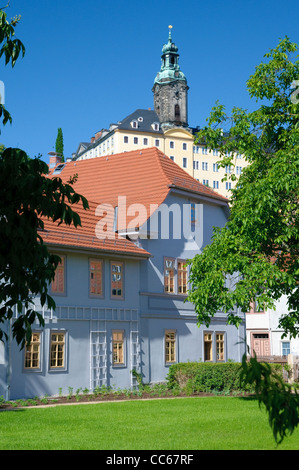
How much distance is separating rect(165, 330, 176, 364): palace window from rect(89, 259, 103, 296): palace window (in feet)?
14.8

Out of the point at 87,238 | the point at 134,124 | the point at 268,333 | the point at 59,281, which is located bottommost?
the point at 268,333

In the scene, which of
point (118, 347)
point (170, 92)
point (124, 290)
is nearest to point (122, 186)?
point (124, 290)

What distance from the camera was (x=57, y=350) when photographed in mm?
24766

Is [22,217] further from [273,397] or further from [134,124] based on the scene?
[134,124]

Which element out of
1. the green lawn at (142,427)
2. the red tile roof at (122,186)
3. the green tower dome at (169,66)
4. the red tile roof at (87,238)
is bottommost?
the green lawn at (142,427)

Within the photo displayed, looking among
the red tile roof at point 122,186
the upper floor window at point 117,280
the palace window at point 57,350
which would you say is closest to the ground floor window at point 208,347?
the upper floor window at point 117,280

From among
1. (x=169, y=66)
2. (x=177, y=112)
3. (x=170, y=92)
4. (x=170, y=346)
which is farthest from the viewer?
(x=169, y=66)

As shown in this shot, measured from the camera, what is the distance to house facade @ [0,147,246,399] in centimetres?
2459

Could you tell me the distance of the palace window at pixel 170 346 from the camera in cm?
2972

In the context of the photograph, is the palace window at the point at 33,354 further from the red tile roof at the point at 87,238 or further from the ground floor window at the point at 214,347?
the ground floor window at the point at 214,347

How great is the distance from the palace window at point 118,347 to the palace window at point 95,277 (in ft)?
5.95

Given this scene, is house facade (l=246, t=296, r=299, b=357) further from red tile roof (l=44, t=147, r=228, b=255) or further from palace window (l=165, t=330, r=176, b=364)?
palace window (l=165, t=330, r=176, b=364)

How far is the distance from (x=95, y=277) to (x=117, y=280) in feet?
4.32

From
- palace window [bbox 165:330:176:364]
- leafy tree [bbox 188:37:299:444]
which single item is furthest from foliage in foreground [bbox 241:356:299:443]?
palace window [bbox 165:330:176:364]
